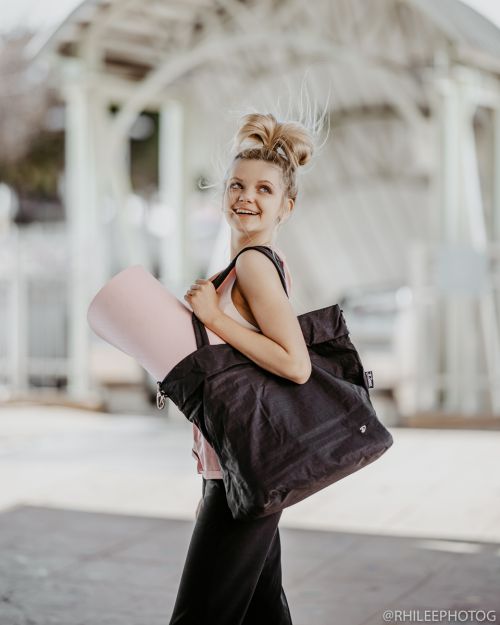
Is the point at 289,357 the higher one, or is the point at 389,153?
the point at 389,153

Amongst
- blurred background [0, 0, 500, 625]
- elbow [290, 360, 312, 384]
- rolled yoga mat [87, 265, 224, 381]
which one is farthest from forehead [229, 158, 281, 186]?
blurred background [0, 0, 500, 625]

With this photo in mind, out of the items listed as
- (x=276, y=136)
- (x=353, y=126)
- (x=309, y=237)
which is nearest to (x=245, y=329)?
(x=276, y=136)

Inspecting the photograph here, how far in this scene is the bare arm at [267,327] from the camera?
2465 mm

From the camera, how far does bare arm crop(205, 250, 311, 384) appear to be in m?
2.46

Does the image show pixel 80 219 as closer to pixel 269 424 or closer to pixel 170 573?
pixel 170 573

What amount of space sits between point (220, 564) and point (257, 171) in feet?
3.23

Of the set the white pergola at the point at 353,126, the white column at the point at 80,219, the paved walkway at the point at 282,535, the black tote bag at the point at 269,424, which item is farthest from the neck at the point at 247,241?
the white column at the point at 80,219

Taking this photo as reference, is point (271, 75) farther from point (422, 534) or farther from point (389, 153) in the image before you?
point (422, 534)

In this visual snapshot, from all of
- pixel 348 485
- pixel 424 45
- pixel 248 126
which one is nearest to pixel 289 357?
pixel 248 126

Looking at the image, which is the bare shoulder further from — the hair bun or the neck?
the hair bun

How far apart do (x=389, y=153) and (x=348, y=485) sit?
771 centimetres

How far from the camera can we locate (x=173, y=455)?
25.8 ft

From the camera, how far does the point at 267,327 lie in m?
2.52

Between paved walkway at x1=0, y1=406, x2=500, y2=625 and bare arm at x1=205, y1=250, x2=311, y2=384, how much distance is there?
1.65 m
